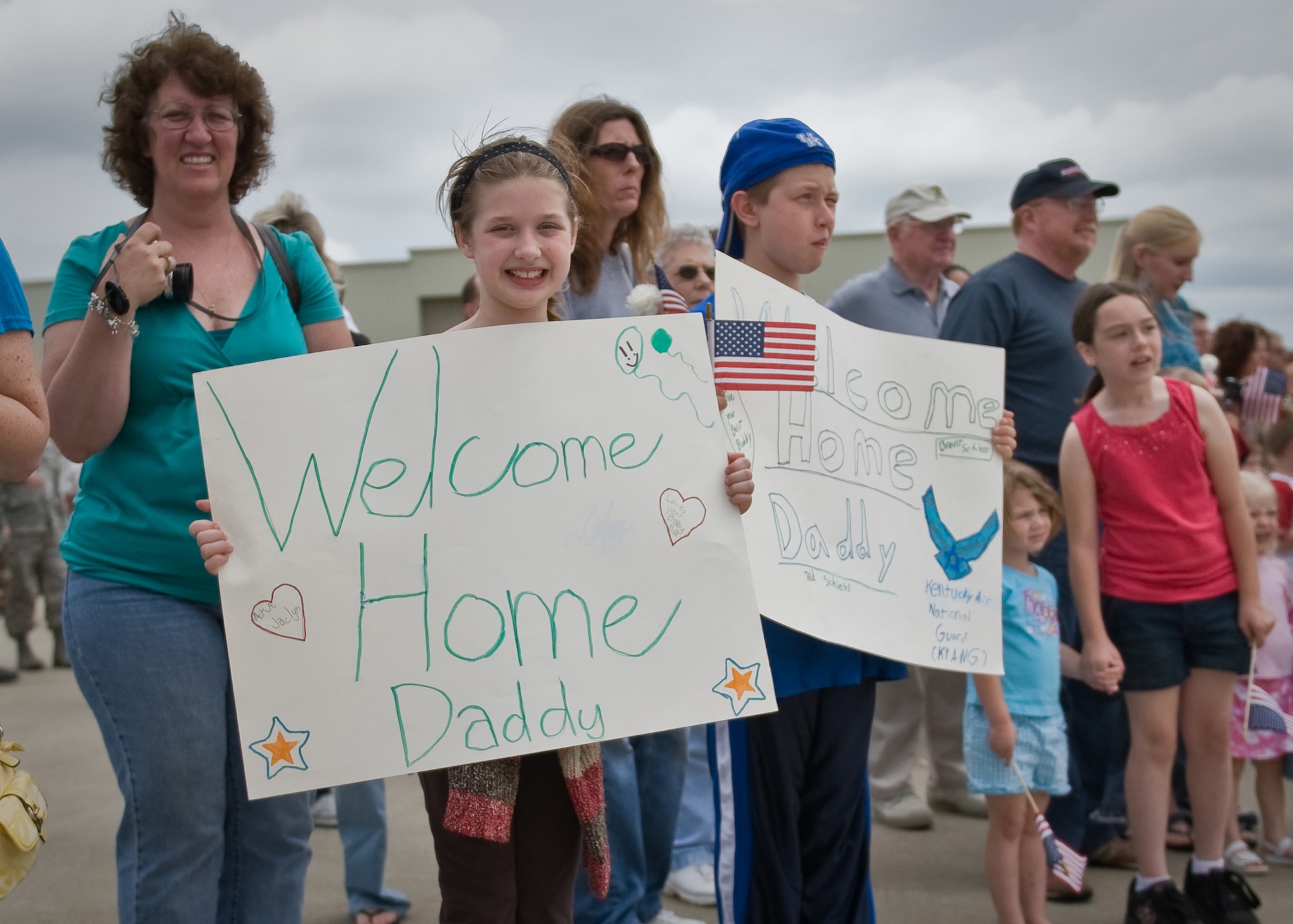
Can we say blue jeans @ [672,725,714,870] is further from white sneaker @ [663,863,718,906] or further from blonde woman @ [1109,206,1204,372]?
blonde woman @ [1109,206,1204,372]

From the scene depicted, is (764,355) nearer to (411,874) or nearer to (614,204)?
(614,204)

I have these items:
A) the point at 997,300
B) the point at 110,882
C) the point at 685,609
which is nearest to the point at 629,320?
the point at 685,609

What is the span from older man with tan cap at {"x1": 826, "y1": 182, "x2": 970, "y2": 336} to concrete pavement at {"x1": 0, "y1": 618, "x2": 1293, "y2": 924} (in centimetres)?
205

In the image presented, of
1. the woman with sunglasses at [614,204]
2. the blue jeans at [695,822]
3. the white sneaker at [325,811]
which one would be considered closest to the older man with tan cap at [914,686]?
the blue jeans at [695,822]

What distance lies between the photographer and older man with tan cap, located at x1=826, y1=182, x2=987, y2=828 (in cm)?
458

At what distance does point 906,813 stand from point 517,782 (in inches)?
109

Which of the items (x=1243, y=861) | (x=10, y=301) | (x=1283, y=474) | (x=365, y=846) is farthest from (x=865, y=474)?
(x=1283, y=474)

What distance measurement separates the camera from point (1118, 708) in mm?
4059

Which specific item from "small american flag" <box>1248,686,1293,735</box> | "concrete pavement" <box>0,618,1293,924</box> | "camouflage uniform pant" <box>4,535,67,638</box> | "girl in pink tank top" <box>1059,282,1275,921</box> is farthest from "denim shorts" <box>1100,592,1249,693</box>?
"camouflage uniform pant" <box>4,535,67,638</box>

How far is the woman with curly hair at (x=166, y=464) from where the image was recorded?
2.10 metres

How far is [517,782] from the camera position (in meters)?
2.08

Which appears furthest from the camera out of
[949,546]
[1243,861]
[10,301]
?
[1243,861]

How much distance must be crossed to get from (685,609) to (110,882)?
2.91m

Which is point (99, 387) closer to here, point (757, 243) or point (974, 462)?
point (757, 243)
